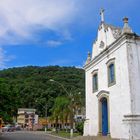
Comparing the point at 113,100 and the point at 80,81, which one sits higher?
the point at 80,81

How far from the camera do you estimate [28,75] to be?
8906 cm

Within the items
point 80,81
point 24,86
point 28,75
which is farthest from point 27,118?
point 80,81

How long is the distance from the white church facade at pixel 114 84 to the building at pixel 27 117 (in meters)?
66.0

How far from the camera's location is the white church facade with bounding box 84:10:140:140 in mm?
19125

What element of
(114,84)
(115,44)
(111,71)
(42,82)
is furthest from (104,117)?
(42,82)

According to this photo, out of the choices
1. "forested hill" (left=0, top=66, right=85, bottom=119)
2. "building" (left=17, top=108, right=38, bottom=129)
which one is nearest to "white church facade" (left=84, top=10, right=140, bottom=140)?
"forested hill" (left=0, top=66, right=85, bottom=119)

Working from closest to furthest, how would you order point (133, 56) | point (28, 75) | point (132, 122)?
point (132, 122) < point (133, 56) < point (28, 75)

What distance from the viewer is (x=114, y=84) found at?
843 inches

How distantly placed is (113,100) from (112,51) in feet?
Result: 12.3

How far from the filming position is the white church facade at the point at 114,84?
19.1 metres

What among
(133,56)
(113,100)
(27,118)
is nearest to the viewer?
(133,56)

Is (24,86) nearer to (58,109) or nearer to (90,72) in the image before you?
(58,109)

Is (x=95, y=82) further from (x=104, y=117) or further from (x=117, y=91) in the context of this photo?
(x=117, y=91)

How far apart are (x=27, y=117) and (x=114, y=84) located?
84312 mm
